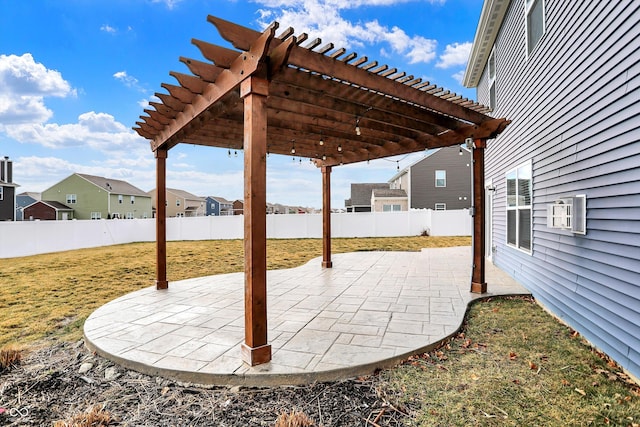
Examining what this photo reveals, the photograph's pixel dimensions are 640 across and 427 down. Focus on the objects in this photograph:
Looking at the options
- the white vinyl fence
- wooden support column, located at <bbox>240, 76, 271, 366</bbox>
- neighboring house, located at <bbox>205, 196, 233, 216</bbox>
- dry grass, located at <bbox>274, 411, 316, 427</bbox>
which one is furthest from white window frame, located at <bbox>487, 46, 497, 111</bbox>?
neighboring house, located at <bbox>205, 196, 233, 216</bbox>

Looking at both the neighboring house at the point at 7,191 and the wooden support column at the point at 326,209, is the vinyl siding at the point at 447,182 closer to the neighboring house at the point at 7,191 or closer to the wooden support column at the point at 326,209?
the wooden support column at the point at 326,209

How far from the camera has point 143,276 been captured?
6.78 m

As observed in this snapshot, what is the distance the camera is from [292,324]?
3.46 m

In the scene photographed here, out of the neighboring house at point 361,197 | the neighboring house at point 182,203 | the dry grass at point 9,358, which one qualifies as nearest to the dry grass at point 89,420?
the dry grass at point 9,358

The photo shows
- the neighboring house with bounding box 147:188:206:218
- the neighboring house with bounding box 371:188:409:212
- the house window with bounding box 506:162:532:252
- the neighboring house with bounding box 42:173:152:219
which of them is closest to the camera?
the house window with bounding box 506:162:532:252

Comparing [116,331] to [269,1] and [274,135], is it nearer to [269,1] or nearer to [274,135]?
[274,135]

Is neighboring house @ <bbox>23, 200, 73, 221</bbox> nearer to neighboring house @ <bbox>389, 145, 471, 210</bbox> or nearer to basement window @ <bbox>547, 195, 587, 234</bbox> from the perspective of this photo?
neighboring house @ <bbox>389, 145, 471, 210</bbox>

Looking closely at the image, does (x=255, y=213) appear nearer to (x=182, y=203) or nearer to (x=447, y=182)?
(x=447, y=182)

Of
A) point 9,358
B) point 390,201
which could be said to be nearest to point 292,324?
point 9,358

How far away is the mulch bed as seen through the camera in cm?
199

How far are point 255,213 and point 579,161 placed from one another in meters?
3.19

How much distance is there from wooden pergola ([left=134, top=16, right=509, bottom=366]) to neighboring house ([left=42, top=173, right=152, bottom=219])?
24.0 m

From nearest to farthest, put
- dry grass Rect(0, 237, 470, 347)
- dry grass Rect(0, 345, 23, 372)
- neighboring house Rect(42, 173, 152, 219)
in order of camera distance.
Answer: dry grass Rect(0, 345, 23, 372) → dry grass Rect(0, 237, 470, 347) → neighboring house Rect(42, 173, 152, 219)

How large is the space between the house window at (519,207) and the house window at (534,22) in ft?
5.57
